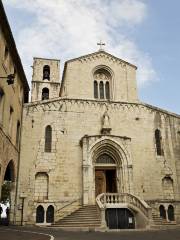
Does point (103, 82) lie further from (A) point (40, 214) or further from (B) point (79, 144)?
(A) point (40, 214)

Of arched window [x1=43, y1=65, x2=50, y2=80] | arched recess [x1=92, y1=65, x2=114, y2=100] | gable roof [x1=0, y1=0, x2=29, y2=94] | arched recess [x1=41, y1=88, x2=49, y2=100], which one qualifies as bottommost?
gable roof [x1=0, y1=0, x2=29, y2=94]

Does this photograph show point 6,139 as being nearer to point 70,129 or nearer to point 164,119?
point 70,129

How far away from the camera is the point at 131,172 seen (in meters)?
23.4

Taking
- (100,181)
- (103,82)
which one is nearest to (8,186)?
(100,181)

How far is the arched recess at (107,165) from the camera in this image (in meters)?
22.5

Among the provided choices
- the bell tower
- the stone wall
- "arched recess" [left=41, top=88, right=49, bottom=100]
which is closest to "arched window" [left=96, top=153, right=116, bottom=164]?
the stone wall

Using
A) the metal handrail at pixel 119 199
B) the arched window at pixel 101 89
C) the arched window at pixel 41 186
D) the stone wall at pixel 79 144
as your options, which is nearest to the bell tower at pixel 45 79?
the arched window at pixel 101 89

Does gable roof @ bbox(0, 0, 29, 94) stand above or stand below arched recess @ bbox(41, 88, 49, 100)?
below

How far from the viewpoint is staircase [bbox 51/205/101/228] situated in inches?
741

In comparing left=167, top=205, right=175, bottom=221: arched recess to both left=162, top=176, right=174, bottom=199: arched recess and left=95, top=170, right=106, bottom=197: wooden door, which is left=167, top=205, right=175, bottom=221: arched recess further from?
left=95, top=170, right=106, bottom=197: wooden door

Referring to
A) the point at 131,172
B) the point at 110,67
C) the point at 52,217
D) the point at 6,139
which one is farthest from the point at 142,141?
the point at 6,139

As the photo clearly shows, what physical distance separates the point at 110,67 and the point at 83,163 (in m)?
10.2

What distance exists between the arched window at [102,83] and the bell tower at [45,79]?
11553 millimetres

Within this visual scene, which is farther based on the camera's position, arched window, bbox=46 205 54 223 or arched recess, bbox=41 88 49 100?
arched recess, bbox=41 88 49 100
